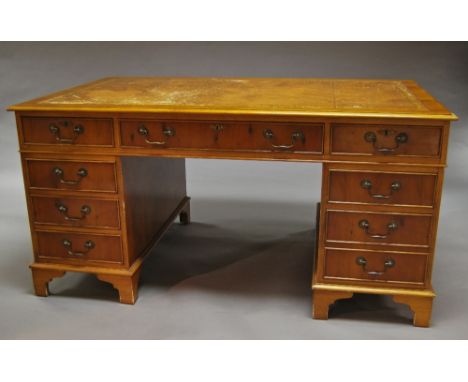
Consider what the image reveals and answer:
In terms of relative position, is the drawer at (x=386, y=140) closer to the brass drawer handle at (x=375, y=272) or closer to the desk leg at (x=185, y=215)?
the brass drawer handle at (x=375, y=272)

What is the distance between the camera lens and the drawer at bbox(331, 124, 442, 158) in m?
2.23

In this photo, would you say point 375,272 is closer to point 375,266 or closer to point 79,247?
point 375,266

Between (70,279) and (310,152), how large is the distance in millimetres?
1494

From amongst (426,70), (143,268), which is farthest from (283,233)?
(426,70)

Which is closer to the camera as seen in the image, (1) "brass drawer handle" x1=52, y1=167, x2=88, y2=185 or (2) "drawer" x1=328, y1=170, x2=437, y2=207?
(2) "drawer" x1=328, y1=170, x2=437, y2=207

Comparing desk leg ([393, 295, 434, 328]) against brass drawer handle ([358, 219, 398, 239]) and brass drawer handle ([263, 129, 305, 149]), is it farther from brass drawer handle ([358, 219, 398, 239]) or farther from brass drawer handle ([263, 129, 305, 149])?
brass drawer handle ([263, 129, 305, 149])

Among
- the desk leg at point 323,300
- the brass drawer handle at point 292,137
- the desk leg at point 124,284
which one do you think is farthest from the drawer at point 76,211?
the desk leg at point 323,300

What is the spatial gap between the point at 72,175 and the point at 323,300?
1286 millimetres

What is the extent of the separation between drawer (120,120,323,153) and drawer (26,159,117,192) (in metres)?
0.18

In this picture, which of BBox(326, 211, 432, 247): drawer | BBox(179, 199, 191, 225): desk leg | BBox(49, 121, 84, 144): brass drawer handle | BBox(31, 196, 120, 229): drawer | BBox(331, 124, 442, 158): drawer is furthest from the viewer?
BBox(179, 199, 191, 225): desk leg

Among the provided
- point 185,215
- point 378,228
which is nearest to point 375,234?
point 378,228

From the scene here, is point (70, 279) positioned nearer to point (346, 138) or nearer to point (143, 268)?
point (143, 268)

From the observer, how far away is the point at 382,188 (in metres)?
2.33

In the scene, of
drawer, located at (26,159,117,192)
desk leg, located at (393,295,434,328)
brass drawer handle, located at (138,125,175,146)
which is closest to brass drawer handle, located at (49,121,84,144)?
drawer, located at (26,159,117,192)
